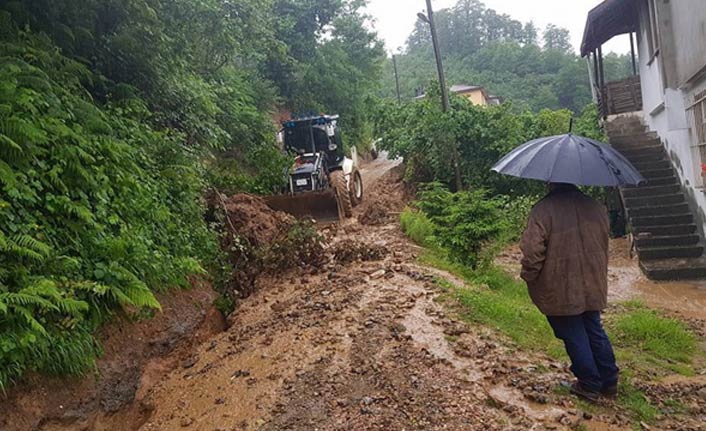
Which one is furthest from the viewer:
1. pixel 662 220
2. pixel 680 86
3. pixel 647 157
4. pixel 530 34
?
pixel 530 34

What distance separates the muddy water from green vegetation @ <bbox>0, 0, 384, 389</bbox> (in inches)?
259

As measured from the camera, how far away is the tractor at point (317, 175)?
11.7m

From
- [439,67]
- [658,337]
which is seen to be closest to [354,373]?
[658,337]

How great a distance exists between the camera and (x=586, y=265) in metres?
3.59

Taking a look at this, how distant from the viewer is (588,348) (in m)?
3.69

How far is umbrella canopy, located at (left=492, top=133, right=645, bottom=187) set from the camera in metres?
3.50

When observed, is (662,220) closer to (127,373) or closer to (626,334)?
(626,334)

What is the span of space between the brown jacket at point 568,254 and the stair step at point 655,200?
339 inches

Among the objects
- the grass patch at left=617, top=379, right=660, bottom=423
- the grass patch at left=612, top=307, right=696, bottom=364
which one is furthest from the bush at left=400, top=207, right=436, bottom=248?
the grass patch at left=617, top=379, right=660, bottom=423

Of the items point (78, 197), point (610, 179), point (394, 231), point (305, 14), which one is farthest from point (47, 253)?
point (305, 14)

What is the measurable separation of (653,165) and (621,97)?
4.97 meters

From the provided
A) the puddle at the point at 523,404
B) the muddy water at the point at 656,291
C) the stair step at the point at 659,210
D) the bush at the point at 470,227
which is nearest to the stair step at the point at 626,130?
the stair step at the point at 659,210

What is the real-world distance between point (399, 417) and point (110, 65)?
24.7 feet

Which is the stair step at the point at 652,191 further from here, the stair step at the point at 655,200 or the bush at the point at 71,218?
the bush at the point at 71,218
